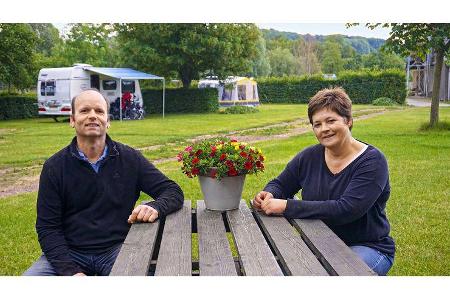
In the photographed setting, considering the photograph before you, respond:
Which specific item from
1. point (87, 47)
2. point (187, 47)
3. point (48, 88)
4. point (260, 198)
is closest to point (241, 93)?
point (187, 47)

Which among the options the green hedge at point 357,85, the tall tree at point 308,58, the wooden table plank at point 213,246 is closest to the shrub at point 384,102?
the green hedge at point 357,85

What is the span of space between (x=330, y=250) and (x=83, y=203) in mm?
874

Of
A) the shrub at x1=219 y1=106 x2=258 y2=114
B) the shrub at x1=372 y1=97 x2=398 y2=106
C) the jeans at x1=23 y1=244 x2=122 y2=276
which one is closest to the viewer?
the jeans at x1=23 y1=244 x2=122 y2=276

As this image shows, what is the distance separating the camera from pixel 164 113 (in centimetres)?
378

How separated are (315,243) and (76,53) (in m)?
2.15

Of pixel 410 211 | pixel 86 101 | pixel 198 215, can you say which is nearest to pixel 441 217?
pixel 410 211

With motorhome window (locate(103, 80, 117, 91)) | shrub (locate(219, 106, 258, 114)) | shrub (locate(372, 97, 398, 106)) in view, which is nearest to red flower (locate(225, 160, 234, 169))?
motorhome window (locate(103, 80, 117, 91))

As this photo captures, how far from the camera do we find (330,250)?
5.34 ft

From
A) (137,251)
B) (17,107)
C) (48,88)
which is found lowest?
(137,251)

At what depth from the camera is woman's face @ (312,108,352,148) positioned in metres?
1.94

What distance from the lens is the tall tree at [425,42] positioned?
9.41ft

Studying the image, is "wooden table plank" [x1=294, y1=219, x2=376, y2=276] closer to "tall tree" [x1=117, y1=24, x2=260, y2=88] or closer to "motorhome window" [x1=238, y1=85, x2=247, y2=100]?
"tall tree" [x1=117, y1=24, x2=260, y2=88]

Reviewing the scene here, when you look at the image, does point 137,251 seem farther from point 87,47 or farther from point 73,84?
point 87,47

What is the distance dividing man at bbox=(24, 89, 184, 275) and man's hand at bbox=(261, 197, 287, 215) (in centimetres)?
36
